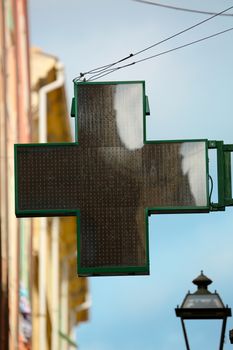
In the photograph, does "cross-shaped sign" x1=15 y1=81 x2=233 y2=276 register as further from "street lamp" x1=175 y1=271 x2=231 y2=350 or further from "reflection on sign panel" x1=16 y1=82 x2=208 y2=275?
"street lamp" x1=175 y1=271 x2=231 y2=350

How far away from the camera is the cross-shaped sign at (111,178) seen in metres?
13.3

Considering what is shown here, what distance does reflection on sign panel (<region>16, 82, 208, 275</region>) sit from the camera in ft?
43.6

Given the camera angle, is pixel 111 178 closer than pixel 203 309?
Yes

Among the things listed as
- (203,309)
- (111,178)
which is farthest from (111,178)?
(203,309)

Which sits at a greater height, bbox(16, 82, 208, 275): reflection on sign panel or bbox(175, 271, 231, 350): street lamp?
bbox(16, 82, 208, 275): reflection on sign panel

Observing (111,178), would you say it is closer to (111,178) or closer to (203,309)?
(111,178)

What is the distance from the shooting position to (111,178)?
1329 cm

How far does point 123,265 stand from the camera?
1322 cm

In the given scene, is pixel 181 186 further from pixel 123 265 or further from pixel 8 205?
pixel 8 205

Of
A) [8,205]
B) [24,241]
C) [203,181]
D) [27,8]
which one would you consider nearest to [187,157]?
[203,181]

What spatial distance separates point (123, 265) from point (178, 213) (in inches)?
22.1

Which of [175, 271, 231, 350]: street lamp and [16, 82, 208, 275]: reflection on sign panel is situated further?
[175, 271, 231, 350]: street lamp

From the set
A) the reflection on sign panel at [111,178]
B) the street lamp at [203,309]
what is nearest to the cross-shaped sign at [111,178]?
the reflection on sign panel at [111,178]

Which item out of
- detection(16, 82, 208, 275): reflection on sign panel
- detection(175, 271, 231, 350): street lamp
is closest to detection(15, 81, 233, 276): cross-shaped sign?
detection(16, 82, 208, 275): reflection on sign panel
